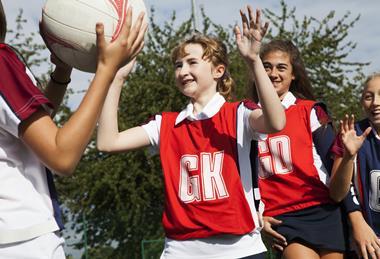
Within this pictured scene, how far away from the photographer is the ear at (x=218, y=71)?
4.49m

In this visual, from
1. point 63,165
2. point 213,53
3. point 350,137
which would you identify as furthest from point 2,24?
point 350,137

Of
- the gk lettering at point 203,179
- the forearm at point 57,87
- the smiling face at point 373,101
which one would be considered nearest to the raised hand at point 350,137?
the smiling face at point 373,101

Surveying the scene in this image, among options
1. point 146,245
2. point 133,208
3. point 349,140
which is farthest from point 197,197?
point 133,208

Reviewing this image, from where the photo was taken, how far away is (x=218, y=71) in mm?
4508

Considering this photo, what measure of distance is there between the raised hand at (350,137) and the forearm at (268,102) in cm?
80

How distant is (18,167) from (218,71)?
2242 mm

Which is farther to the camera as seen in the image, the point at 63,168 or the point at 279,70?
the point at 279,70

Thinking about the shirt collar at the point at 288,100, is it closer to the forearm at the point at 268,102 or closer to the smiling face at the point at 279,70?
the smiling face at the point at 279,70

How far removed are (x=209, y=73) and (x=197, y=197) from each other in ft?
2.79

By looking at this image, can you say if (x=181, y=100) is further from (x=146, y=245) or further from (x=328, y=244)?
(x=328, y=244)

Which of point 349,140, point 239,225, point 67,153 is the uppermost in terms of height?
point 67,153

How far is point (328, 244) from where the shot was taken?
459 centimetres

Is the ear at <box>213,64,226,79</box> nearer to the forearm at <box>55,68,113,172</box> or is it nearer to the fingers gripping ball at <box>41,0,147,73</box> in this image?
the fingers gripping ball at <box>41,0,147,73</box>

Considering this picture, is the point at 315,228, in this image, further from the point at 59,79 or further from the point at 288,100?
the point at 59,79
